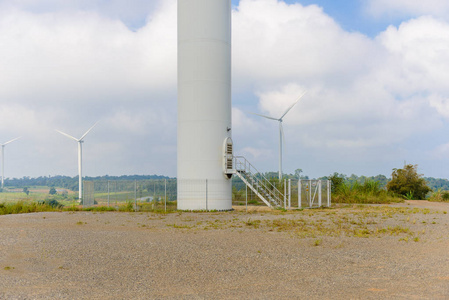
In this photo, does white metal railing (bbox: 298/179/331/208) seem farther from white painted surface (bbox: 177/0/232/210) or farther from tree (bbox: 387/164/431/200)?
tree (bbox: 387/164/431/200)

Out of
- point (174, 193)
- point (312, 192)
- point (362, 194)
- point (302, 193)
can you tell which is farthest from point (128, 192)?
point (362, 194)

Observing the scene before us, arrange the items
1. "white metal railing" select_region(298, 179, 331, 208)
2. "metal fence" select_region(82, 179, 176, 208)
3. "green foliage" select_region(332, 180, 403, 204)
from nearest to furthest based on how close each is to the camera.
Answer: "white metal railing" select_region(298, 179, 331, 208)
"metal fence" select_region(82, 179, 176, 208)
"green foliage" select_region(332, 180, 403, 204)

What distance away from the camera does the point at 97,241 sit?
46.5ft

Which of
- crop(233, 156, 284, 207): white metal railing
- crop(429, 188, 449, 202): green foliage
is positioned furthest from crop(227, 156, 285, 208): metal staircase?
crop(429, 188, 449, 202): green foliage

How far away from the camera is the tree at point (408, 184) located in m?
42.2

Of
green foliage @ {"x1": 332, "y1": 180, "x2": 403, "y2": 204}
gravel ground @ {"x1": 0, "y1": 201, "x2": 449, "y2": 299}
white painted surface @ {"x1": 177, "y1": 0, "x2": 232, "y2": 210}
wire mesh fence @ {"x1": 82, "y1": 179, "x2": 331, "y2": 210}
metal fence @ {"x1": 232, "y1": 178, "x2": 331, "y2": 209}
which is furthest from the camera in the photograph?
green foliage @ {"x1": 332, "y1": 180, "x2": 403, "y2": 204}

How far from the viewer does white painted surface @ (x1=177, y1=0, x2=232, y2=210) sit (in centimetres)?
2811

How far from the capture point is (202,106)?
2806 centimetres

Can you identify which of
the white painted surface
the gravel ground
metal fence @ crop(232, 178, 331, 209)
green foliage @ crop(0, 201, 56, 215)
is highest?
the white painted surface

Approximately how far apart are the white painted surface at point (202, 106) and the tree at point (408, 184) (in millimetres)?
20861

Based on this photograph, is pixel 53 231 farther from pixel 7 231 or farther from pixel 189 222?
pixel 189 222

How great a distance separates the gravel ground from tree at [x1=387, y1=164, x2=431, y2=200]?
82.8 ft

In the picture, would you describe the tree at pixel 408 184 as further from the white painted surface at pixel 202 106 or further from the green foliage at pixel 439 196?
the white painted surface at pixel 202 106

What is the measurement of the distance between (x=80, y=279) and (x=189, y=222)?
1080 cm
